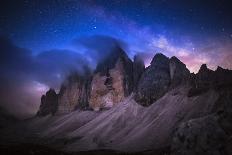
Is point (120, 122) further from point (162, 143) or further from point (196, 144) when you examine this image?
point (196, 144)

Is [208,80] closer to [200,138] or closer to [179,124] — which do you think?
[179,124]

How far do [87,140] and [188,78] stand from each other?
7994 cm

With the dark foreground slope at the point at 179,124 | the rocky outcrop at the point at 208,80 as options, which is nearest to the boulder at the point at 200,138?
the dark foreground slope at the point at 179,124

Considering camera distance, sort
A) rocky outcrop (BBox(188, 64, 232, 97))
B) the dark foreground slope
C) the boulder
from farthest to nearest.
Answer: rocky outcrop (BBox(188, 64, 232, 97)) → the dark foreground slope → the boulder

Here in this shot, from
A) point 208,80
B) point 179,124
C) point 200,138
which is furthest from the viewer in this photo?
point 208,80

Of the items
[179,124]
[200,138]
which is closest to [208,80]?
[179,124]

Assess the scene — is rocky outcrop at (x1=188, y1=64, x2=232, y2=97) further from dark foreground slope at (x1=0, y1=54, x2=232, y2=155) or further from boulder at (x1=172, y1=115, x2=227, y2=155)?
boulder at (x1=172, y1=115, x2=227, y2=155)

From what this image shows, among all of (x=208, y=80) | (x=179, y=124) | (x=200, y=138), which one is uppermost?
(x=208, y=80)

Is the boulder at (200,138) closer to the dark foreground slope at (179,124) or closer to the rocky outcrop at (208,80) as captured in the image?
the dark foreground slope at (179,124)

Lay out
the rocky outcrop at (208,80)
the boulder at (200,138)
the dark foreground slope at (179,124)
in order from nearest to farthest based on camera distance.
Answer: the boulder at (200,138)
the dark foreground slope at (179,124)
the rocky outcrop at (208,80)

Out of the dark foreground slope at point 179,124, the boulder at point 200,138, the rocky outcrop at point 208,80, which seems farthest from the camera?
the rocky outcrop at point 208,80

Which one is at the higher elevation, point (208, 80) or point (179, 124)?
point (208, 80)

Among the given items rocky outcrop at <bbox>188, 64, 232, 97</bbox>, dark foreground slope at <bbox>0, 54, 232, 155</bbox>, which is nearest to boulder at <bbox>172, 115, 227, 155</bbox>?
dark foreground slope at <bbox>0, 54, 232, 155</bbox>

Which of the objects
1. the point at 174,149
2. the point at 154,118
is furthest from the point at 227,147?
the point at 154,118
